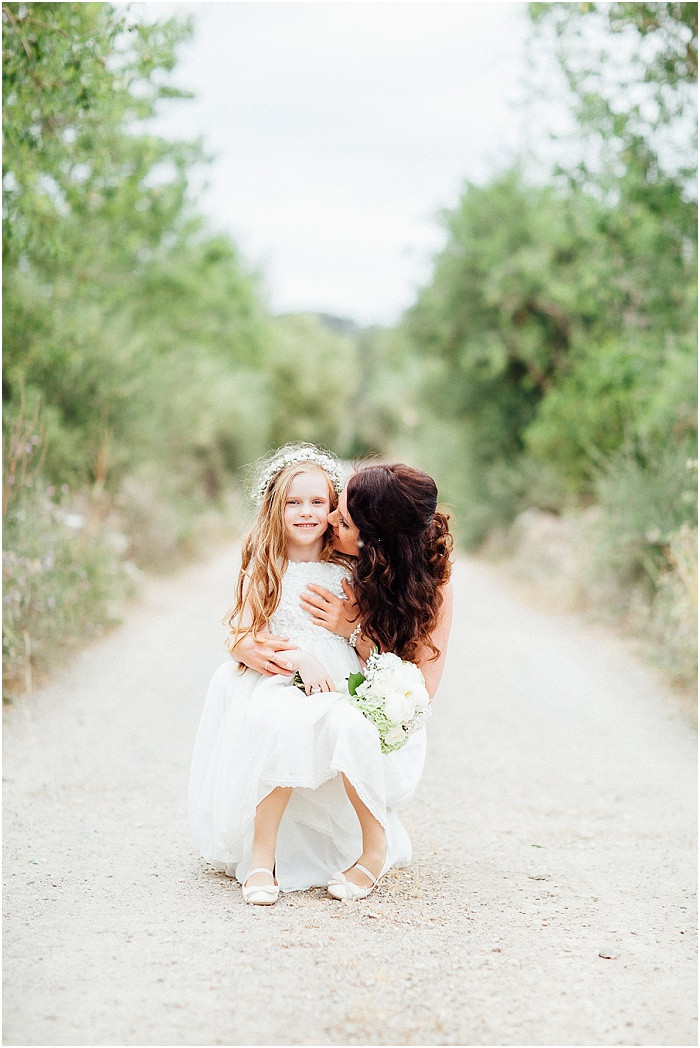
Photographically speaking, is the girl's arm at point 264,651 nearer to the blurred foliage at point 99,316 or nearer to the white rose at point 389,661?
the white rose at point 389,661

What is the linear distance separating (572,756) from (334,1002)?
3695 mm

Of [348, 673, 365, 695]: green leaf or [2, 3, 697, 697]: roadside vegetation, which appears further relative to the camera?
[2, 3, 697, 697]: roadside vegetation

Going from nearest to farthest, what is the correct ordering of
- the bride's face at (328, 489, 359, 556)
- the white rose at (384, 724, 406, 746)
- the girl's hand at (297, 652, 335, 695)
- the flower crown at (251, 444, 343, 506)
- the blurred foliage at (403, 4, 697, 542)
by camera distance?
the white rose at (384, 724, 406, 746)
the girl's hand at (297, 652, 335, 695)
the bride's face at (328, 489, 359, 556)
the flower crown at (251, 444, 343, 506)
the blurred foliage at (403, 4, 697, 542)

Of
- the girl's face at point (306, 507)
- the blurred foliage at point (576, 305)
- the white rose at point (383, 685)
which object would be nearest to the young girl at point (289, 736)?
the girl's face at point (306, 507)

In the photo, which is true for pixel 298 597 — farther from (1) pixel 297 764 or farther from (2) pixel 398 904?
(2) pixel 398 904

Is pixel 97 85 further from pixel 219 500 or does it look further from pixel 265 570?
pixel 219 500

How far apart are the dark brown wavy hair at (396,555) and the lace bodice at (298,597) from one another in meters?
0.18

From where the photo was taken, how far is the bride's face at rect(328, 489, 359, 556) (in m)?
4.07

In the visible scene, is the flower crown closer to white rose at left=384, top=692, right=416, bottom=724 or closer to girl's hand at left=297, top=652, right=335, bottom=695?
girl's hand at left=297, top=652, right=335, bottom=695

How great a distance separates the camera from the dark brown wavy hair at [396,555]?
13.0 ft

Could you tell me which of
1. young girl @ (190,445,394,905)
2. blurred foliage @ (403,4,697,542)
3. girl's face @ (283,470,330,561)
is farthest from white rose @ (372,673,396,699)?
blurred foliage @ (403,4,697,542)

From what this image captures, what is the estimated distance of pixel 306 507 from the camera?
4109 millimetres

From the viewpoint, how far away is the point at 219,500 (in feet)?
76.3

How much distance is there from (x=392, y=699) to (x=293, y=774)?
1.44ft
